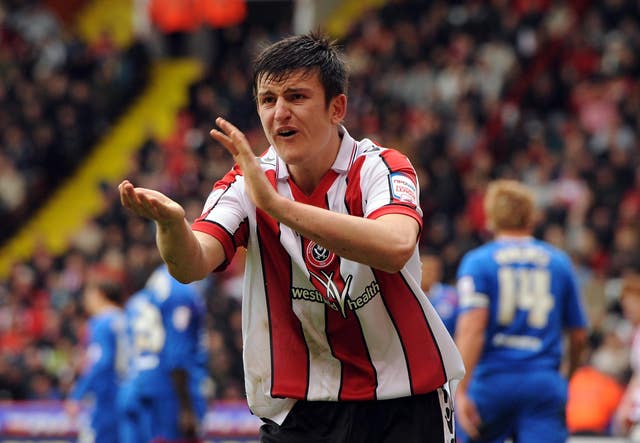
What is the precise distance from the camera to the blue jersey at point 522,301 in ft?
22.5

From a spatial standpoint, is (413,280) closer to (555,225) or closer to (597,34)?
(555,225)

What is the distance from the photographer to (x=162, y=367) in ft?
32.4

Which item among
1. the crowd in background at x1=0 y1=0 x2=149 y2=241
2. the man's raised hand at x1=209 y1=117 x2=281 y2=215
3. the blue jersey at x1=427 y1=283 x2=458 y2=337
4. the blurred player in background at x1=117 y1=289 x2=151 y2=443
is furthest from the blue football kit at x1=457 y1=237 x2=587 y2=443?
the crowd in background at x1=0 y1=0 x2=149 y2=241

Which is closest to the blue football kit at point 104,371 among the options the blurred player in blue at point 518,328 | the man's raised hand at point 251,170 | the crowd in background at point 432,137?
the crowd in background at point 432,137

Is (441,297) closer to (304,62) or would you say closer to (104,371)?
(104,371)

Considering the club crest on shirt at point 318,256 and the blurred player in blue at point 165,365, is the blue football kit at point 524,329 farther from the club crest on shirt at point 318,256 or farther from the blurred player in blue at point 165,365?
the blurred player in blue at point 165,365

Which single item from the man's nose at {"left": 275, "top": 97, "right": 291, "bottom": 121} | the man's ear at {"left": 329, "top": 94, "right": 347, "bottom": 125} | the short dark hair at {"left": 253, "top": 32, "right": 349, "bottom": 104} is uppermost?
the short dark hair at {"left": 253, "top": 32, "right": 349, "bottom": 104}

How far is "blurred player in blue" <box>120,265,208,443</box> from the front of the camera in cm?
968

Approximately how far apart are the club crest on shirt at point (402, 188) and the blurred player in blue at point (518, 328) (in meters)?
2.99

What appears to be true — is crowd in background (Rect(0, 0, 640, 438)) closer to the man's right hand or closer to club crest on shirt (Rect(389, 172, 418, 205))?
club crest on shirt (Rect(389, 172, 418, 205))

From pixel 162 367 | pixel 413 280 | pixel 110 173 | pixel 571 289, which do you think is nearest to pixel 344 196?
pixel 413 280

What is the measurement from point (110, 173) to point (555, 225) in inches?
383

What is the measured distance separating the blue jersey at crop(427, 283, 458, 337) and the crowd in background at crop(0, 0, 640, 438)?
308 centimetres

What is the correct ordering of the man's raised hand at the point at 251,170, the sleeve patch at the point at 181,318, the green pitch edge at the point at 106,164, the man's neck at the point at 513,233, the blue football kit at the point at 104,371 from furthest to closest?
the green pitch edge at the point at 106,164 < the blue football kit at the point at 104,371 < the sleeve patch at the point at 181,318 < the man's neck at the point at 513,233 < the man's raised hand at the point at 251,170
